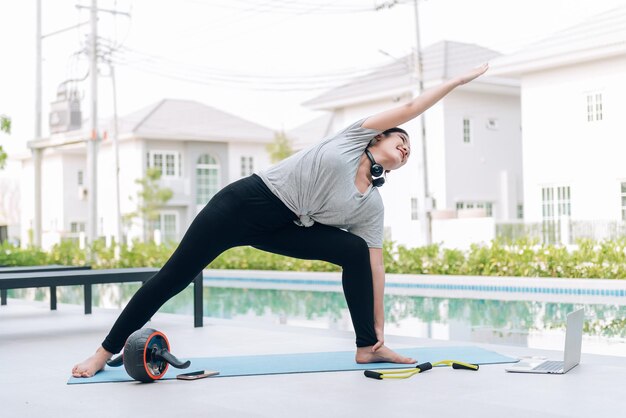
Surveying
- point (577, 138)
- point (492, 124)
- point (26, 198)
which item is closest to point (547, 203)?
point (577, 138)

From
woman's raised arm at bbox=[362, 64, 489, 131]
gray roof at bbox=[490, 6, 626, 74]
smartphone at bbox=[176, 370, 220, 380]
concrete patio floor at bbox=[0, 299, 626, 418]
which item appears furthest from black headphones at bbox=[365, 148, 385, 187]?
gray roof at bbox=[490, 6, 626, 74]

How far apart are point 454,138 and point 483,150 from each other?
3.88 ft

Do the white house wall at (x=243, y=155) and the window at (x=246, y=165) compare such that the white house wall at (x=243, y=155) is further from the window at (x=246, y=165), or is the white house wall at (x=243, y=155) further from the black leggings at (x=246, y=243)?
the black leggings at (x=246, y=243)

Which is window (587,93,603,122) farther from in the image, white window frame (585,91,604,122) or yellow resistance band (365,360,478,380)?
yellow resistance band (365,360,478,380)

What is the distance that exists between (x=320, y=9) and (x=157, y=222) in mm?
12841

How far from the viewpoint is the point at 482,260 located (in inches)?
496

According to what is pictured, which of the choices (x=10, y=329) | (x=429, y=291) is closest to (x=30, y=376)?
(x=10, y=329)

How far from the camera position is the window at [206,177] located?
3419cm

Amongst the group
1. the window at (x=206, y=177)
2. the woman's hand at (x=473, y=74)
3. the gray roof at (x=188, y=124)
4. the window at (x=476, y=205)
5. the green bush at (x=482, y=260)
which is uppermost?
the gray roof at (x=188, y=124)

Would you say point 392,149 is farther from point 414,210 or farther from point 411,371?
point 414,210

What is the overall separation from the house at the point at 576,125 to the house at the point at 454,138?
3171 mm

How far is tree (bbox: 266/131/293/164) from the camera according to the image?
113ft

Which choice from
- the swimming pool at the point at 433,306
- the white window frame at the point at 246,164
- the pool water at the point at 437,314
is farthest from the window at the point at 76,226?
the pool water at the point at 437,314

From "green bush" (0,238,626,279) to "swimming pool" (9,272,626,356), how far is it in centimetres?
60
